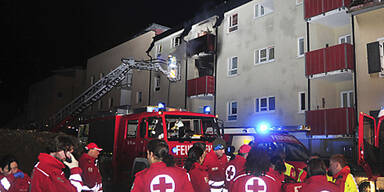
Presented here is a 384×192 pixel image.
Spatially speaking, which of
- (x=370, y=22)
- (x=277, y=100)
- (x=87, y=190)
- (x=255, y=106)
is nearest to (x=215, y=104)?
(x=255, y=106)

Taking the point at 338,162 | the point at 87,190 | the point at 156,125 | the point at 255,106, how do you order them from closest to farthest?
the point at 338,162 → the point at 87,190 → the point at 156,125 → the point at 255,106

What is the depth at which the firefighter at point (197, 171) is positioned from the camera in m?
5.33

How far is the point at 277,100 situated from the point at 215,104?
5269 millimetres

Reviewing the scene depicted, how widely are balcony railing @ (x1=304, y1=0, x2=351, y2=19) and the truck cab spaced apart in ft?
29.0

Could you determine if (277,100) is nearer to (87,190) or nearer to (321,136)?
(321,136)

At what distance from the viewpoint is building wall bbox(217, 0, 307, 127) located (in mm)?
17703

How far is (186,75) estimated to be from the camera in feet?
81.7

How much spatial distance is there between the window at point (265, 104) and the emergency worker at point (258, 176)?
49.1 feet

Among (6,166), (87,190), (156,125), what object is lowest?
(87,190)


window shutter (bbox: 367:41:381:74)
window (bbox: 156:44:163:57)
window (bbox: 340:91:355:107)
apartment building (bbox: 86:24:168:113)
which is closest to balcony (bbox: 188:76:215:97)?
window (bbox: 156:44:163:57)

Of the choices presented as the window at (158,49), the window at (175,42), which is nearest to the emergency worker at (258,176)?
the window at (175,42)

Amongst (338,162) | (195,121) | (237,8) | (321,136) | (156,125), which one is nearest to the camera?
(338,162)

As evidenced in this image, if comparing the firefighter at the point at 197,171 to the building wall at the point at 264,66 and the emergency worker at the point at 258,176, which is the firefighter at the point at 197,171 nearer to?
the emergency worker at the point at 258,176

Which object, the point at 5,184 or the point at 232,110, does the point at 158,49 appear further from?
the point at 5,184
